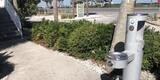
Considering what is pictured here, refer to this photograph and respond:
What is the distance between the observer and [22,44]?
13328 millimetres

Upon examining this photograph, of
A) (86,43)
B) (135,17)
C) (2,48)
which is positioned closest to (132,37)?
(135,17)

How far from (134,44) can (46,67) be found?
5309 millimetres

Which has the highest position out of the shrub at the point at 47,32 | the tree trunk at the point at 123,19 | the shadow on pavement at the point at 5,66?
the tree trunk at the point at 123,19

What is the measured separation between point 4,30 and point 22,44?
228cm

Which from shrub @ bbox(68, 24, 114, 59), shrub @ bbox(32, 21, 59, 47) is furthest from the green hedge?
shrub @ bbox(32, 21, 59, 47)

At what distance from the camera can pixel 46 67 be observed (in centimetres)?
967

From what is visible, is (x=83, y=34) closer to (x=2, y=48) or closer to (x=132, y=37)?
(x=2, y=48)

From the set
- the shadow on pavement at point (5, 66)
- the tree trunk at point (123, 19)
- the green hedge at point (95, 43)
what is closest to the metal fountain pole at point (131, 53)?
the tree trunk at point (123, 19)

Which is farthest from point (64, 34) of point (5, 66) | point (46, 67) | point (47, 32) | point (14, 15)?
point (14, 15)

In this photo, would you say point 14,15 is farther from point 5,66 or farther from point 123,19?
point 123,19

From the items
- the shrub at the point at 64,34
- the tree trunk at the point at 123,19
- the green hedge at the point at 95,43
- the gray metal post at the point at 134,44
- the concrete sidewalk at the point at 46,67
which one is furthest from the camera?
the shrub at the point at 64,34

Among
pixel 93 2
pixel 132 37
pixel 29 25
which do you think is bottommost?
pixel 93 2

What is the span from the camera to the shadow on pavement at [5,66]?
9.29 meters

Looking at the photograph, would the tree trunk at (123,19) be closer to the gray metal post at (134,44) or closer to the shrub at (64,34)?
the shrub at (64,34)
